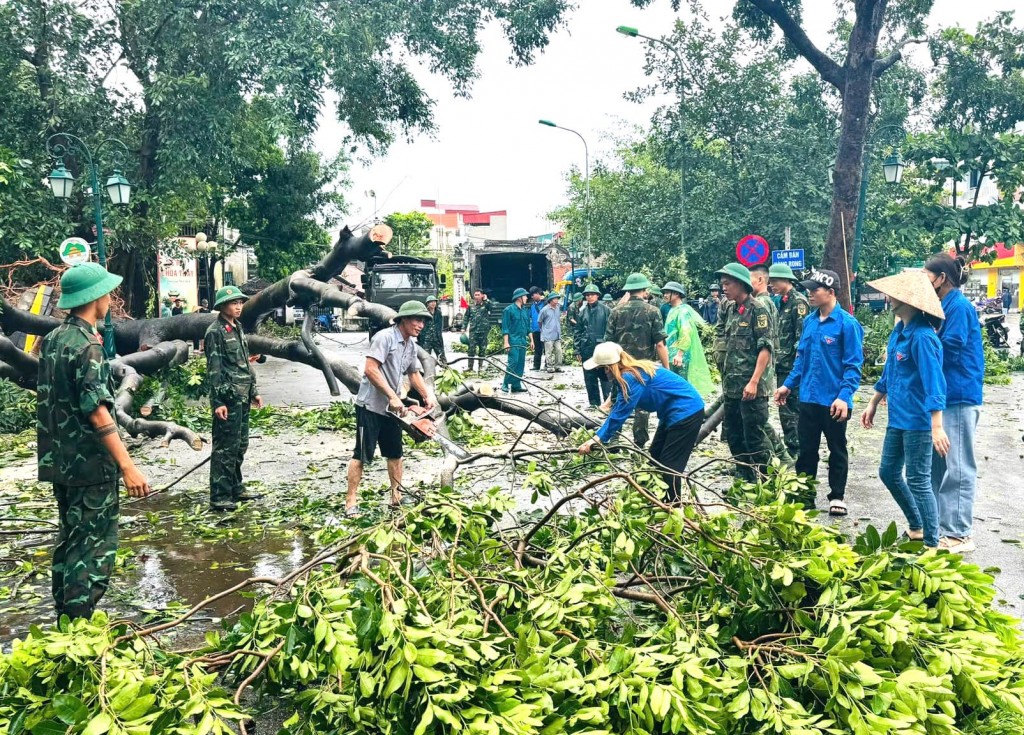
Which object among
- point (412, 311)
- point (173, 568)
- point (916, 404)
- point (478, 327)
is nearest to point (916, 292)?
point (916, 404)

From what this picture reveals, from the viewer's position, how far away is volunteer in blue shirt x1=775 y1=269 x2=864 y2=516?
6184 mm

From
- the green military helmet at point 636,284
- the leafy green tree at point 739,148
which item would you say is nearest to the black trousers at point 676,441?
the green military helmet at point 636,284

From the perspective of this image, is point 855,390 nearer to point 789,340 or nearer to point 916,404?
point 916,404

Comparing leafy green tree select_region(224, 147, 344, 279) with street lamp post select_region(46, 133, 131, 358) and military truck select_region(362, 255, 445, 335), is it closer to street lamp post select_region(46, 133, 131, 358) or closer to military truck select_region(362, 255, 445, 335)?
military truck select_region(362, 255, 445, 335)

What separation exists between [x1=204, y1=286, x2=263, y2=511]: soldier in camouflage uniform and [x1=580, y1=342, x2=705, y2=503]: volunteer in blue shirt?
10.6 ft

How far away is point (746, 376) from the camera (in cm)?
734

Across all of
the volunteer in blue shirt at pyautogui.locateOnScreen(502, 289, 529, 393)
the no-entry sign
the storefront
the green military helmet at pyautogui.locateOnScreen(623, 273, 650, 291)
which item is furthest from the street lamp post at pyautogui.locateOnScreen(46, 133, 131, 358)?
the storefront

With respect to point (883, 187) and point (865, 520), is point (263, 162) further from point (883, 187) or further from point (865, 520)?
point (865, 520)

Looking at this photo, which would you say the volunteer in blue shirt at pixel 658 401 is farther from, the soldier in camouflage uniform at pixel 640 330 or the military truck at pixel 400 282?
the military truck at pixel 400 282

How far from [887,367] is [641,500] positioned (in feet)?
8.11

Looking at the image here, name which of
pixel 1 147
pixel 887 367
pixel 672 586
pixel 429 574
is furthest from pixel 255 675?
pixel 1 147

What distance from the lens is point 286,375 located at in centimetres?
1988

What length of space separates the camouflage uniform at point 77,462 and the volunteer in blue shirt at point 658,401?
2.91 metres

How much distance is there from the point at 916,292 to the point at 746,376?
236cm
